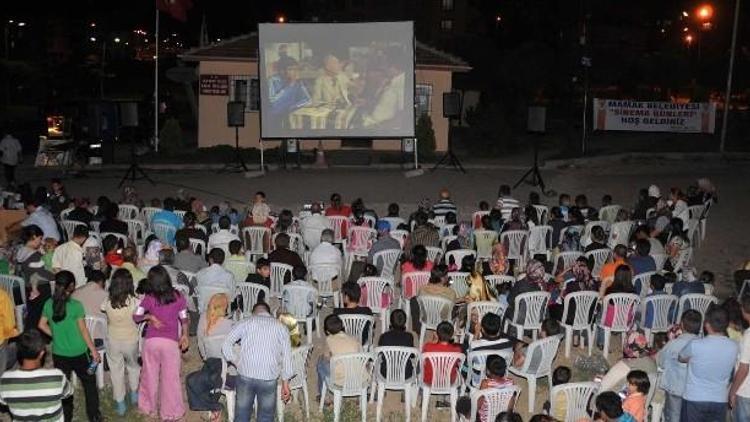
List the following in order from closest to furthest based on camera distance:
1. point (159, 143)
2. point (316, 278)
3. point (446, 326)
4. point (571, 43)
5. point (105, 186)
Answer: point (446, 326), point (316, 278), point (105, 186), point (159, 143), point (571, 43)

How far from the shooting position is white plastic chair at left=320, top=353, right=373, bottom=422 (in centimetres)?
648

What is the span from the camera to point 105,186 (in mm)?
17375

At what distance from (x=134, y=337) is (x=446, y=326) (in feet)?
8.00

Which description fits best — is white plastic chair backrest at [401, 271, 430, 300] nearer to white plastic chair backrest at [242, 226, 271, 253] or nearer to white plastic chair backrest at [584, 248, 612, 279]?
white plastic chair backrest at [584, 248, 612, 279]

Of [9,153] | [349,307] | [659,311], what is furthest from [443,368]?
[9,153]

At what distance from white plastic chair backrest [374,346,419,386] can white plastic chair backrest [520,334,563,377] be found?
0.96 m

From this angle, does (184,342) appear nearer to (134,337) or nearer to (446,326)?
(134,337)

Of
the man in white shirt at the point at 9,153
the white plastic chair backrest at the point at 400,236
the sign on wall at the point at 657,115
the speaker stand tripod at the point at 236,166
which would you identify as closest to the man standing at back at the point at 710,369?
the white plastic chair backrest at the point at 400,236

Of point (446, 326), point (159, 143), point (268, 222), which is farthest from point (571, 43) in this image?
point (446, 326)

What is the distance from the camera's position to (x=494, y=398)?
5.82 metres

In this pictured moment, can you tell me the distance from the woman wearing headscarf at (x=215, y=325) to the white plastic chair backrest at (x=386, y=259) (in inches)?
133

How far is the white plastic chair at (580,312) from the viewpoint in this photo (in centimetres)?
806

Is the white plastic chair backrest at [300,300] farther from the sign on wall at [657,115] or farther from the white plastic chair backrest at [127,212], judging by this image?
the sign on wall at [657,115]

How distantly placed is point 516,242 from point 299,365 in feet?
15.3
